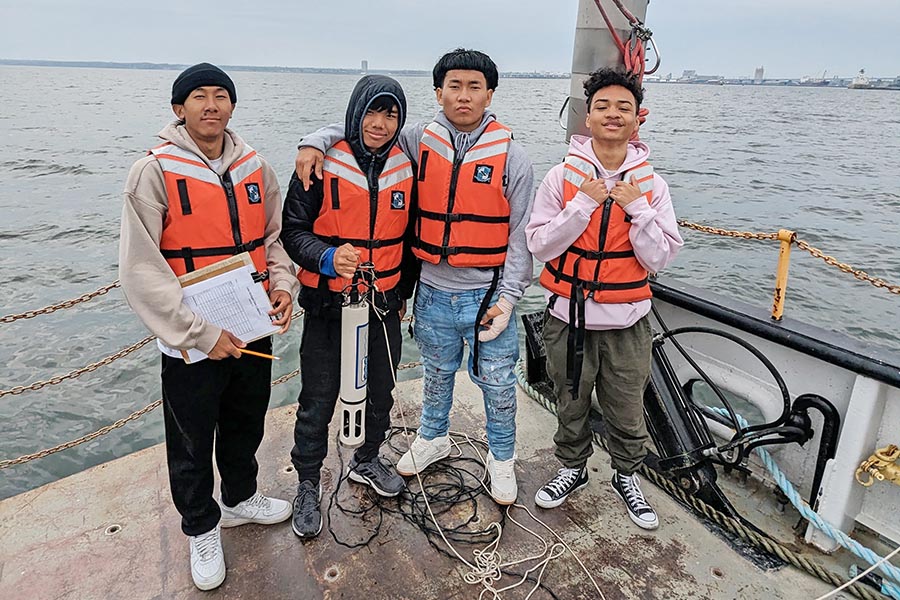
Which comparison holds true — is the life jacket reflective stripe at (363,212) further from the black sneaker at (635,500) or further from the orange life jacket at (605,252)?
the black sneaker at (635,500)

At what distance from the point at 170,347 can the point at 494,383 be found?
138 cm

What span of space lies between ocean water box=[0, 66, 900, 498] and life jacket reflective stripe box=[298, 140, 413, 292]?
3.38 m

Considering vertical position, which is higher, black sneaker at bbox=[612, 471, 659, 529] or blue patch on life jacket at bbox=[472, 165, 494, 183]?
blue patch on life jacket at bbox=[472, 165, 494, 183]

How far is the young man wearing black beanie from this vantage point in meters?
1.91

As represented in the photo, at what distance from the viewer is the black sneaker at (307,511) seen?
8.18 feet

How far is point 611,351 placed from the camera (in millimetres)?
2572

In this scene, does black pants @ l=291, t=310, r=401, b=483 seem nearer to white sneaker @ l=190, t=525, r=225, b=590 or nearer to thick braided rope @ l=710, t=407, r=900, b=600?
white sneaker @ l=190, t=525, r=225, b=590

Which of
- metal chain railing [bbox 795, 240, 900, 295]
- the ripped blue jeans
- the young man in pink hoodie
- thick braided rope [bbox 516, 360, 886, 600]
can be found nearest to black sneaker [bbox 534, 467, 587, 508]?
the young man in pink hoodie

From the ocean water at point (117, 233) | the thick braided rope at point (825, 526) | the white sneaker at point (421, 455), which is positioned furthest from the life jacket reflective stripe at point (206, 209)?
the ocean water at point (117, 233)

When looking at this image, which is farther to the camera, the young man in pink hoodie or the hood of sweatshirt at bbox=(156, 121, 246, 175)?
the young man in pink hoodie

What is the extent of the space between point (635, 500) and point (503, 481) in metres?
0.63

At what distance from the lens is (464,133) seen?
251cm

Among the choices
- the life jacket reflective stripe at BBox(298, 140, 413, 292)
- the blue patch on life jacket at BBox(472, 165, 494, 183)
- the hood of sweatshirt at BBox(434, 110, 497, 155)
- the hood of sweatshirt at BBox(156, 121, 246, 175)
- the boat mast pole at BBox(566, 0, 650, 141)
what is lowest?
the life jacket reflective stripe at BBox(298, 140, 413, 292)

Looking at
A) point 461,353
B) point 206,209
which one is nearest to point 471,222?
point 461,353
